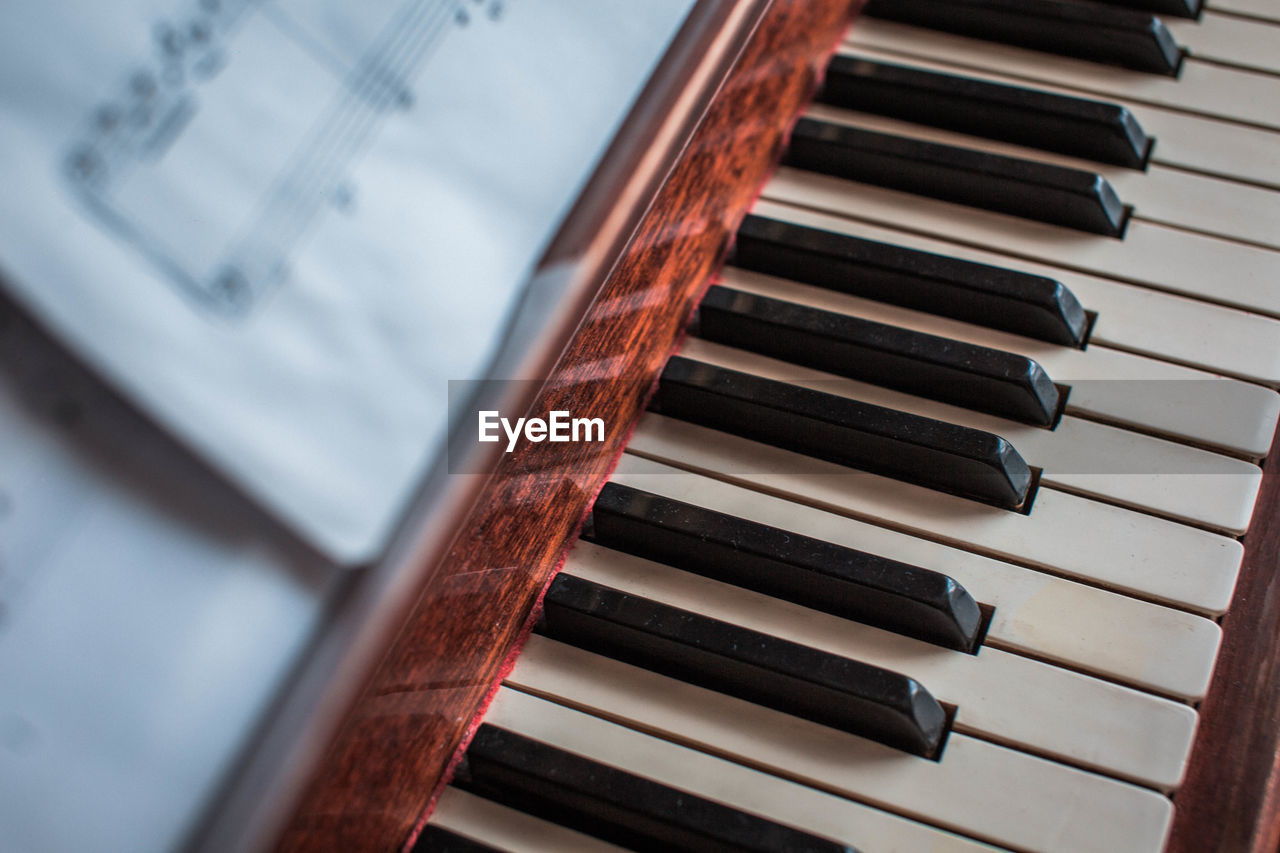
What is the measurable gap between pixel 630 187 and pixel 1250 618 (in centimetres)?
72

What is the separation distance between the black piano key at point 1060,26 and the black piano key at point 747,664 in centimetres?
92

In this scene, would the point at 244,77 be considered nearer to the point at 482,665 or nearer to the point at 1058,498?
the point at 482,665

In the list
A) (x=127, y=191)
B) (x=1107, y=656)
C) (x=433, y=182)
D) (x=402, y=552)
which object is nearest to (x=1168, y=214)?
(x=1107, y=656)

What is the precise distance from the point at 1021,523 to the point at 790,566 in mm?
245

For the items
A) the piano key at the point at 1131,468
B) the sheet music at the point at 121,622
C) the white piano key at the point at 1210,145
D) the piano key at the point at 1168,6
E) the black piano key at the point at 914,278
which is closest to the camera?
the sheet music at the point at 121,622

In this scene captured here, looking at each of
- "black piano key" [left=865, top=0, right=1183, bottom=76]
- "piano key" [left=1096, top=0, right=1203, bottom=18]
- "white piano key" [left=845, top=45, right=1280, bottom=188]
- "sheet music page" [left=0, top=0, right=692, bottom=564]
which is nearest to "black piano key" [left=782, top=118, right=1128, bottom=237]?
"white piano key" [left=845, top=45, right=1280, bottom=188]

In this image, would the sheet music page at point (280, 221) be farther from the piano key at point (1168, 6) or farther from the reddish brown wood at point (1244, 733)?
the piano key at point (1168, 6)

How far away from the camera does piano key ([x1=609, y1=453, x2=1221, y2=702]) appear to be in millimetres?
939

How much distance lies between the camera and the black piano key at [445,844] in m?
0.90

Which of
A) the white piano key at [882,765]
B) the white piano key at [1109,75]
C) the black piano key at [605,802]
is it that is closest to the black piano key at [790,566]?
the white piano key at [882,765]

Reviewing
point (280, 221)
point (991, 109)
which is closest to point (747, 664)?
point (280, 221)

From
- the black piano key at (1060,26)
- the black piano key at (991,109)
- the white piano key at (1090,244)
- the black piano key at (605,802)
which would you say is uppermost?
Result: the black piano key at (1060,26)

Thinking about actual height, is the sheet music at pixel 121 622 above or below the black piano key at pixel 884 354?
below

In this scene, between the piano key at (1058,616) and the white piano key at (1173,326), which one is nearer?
the piano key at (1058,616)
